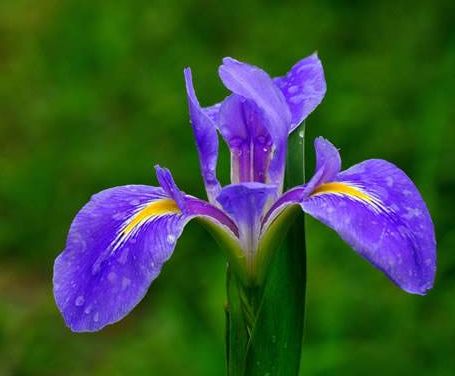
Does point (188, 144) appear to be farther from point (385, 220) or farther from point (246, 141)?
point (385, 220)

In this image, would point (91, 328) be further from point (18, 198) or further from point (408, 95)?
point (18, 198)

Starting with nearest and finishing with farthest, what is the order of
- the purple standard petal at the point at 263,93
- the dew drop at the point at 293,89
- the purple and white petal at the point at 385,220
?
the purple and white petal at the point at 385,220
the purple standard petal at the point at 263,93
the dew drop at the point at 293,89

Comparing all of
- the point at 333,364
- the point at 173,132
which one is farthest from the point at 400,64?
the point at 333,364

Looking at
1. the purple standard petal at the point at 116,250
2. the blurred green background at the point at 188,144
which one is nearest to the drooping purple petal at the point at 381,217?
the purple standard petal at the point at 116,250

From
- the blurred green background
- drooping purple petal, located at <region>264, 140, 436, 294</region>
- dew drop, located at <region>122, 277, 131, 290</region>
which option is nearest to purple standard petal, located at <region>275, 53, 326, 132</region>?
drooping purple petal, located at <region>264, 140, 436, 294</region>

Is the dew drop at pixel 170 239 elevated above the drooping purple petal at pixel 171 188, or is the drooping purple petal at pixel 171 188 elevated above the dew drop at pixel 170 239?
the drooping purple petal at pixel 171 188

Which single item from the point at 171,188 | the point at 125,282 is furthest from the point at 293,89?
the point at 125,282

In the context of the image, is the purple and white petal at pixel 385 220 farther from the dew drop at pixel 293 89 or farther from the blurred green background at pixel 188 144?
the blurred green background at pixel 188 144
